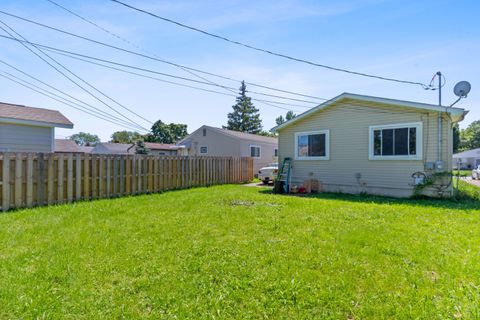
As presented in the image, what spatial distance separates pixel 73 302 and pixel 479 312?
148 inches

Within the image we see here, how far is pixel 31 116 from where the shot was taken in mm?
9961

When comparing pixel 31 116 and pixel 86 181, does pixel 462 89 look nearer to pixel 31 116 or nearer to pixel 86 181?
pixel 86 181

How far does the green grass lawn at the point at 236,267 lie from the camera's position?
261 cm

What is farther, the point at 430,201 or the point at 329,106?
the point at 329,106

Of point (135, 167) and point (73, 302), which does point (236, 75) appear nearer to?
point (135, 167)

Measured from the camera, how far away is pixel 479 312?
250 cm

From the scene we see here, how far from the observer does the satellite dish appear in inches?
370

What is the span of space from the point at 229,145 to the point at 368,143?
42.6 feet

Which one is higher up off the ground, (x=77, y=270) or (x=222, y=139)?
(x=222, y=139)

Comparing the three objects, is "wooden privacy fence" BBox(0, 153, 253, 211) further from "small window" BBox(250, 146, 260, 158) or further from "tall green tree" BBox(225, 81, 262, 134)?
"tall green tree" BBox(225, 81, 262, 134)

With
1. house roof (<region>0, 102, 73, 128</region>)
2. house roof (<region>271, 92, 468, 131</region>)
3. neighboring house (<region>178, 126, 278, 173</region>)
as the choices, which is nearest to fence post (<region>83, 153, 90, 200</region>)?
house roof (<region>0, 102, 73, 128</region>)

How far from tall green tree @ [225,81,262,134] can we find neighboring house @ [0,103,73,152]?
135 ft

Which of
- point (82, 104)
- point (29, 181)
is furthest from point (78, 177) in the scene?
point (82, 104)

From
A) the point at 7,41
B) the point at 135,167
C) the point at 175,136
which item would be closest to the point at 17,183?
the point at 135,167
